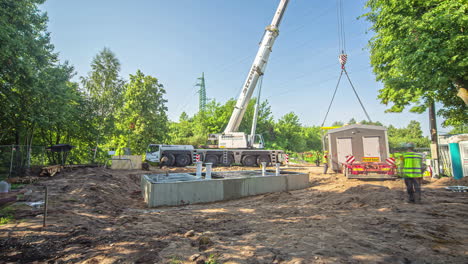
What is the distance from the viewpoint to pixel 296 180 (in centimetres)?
1006

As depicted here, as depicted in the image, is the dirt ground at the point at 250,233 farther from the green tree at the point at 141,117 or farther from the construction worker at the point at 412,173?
the green tree at the point at 141,117

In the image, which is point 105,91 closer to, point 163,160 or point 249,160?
point 163,160

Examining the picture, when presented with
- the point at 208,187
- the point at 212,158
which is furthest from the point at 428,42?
the point at 212,158

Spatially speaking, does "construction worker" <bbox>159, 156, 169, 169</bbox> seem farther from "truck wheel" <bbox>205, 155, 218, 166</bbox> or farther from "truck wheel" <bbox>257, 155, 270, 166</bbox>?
"truck wheel" <bbox>257, 155, 270, 166</bbox>

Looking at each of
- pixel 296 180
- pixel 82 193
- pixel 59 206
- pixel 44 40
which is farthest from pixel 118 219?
pixel 44 40

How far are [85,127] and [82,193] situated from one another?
13910 millimetres

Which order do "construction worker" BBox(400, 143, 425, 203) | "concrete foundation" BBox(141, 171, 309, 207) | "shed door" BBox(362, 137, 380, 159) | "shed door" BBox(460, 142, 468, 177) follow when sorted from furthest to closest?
1. "shed door" BBox(362, 137, 380, 159)
2. "shed door" BBox(460, 142, 468, 177)
3. "concrete foundation" BBox(141, 171, 309, 207)
4. "construction worker" BBox(400, 143, 425, 203)

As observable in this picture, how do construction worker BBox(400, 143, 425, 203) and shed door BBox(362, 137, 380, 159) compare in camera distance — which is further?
shed door BBox(362, 137, 380, 159)

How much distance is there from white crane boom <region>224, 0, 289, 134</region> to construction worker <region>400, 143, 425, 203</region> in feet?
42.4

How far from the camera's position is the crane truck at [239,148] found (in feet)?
59.2

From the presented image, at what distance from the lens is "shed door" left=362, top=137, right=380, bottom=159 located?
41.7 ft

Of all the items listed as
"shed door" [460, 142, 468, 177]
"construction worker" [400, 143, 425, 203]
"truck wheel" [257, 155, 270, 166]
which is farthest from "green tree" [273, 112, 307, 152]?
"construction worker" [400, 143, 425, 203]

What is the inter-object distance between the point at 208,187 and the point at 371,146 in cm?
1002

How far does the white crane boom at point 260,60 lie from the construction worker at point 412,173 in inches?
509
